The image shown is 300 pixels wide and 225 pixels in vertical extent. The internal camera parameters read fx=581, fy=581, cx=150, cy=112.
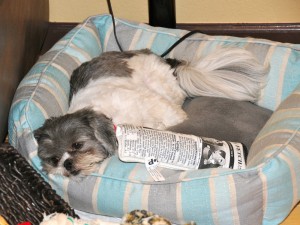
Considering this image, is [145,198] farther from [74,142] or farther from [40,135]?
[40,135]

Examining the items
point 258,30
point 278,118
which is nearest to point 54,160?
point 278,118

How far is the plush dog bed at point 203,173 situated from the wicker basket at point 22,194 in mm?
233

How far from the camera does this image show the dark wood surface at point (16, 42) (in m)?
2.45

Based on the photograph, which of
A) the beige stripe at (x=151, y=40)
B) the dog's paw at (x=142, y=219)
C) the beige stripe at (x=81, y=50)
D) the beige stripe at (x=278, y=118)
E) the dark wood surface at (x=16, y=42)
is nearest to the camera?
the dog's paw at (x=142, y=219)

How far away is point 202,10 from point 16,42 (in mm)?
1145

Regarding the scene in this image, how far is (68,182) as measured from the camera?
223cm

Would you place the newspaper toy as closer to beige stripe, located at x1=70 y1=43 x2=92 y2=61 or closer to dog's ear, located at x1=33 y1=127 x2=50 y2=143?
dog's ear, located at x1=33 y1=127 x2=50 y2=143

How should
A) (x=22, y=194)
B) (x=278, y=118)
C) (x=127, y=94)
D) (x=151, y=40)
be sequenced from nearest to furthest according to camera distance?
(x=22, y=194) → (x=278, y=118) → (x=127, y=94) → (x=151, y=40)

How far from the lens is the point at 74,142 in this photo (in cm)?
219

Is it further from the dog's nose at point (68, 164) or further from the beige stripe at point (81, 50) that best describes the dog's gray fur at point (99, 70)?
the dog's nose at point (68, 164)

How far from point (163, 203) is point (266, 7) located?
1.58 m

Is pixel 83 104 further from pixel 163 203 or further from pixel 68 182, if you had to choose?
pixel 163 203

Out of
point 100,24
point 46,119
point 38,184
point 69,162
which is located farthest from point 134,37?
point 38,184

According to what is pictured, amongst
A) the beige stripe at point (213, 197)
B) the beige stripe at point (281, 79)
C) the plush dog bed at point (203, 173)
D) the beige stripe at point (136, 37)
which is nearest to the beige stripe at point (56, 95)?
the plush dog bed at point (203, 173)
